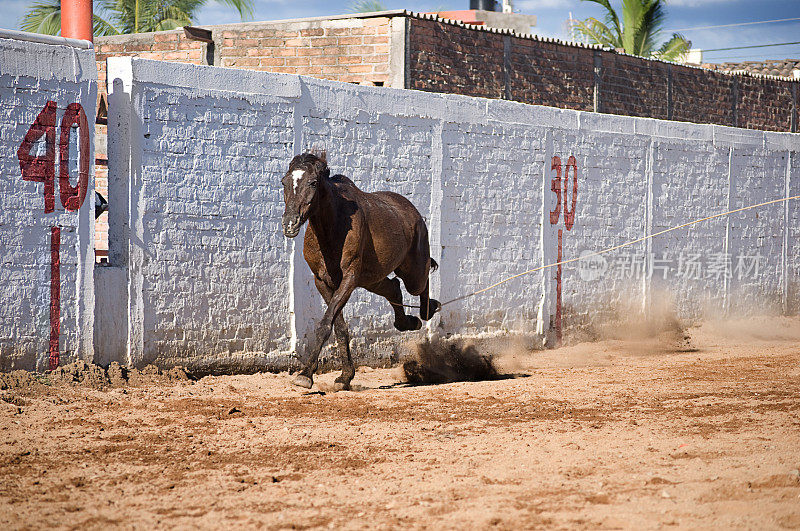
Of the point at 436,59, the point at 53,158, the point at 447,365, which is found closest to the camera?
the point at 53,158

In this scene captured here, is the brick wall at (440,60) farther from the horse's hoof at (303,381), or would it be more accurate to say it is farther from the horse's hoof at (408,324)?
the horse's hoof at (303,381)

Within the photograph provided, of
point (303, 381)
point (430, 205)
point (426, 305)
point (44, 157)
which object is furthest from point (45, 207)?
point (430, 205)

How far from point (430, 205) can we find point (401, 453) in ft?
18.6

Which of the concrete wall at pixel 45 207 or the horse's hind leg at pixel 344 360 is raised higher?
the concrete wall at pixel 45 207

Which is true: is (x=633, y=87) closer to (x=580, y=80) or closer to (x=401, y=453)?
(x=580, y=80)

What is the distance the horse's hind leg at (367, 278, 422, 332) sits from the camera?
32.2ft

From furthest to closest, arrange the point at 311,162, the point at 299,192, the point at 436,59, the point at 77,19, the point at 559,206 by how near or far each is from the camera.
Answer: the point at 436,59 < the point at 77,19 < the point at 559,206 < the point at 311,162 < the point at 299,192

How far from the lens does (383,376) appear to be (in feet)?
33.9

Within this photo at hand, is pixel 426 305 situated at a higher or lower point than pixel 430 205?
lower

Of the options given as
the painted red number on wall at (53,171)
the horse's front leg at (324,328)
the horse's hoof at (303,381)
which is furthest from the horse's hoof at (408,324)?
the painted red number on wall at (53,171)

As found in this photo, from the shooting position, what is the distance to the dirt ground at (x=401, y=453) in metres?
4.73

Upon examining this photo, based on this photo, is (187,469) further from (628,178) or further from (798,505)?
(628,178)

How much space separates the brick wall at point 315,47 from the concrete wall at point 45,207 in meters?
6.94

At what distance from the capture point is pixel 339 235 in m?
8.64
